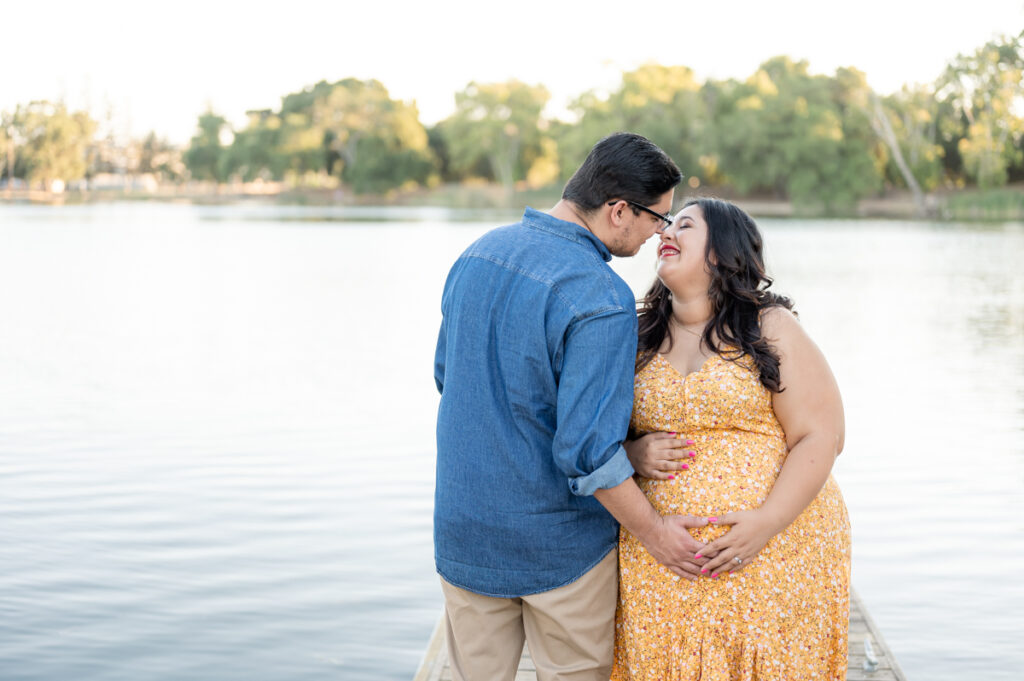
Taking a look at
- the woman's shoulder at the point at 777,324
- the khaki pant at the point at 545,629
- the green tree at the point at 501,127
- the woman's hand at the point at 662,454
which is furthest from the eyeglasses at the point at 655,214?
the green tree at the point at 501,127

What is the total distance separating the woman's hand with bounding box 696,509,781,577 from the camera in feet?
7.64

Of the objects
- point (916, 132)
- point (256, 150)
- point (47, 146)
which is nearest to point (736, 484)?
point (916, 132)

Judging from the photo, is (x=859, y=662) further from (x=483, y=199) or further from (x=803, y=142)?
(x=483, y=199)

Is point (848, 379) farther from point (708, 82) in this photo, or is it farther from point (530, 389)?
point (708, 82)

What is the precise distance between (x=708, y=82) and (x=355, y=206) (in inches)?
1222

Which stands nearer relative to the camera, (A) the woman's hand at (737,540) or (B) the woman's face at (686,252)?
(A) the woman's hand at (737,540)

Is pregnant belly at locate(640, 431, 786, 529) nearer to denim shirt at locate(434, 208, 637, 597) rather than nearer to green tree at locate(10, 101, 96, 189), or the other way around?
denim shirt at locate(434, 208, 637, 597)

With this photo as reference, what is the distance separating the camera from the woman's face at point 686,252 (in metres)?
2.47

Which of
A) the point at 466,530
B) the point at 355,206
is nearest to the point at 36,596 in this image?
the point at 466,530

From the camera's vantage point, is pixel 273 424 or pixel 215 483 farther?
pixel 273 424

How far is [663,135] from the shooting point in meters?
67.2

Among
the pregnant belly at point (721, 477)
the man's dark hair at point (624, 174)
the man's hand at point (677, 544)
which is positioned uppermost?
the man's dark hair at point (624, 174)

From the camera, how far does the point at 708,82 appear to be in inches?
2825

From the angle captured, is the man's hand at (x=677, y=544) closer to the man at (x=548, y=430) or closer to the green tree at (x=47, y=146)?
the man at (x=548, y=430)
